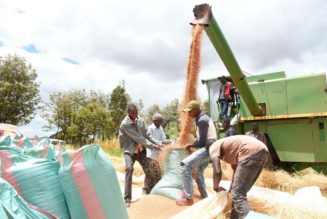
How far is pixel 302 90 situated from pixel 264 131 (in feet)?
3.61

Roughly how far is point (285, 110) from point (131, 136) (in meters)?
3.49

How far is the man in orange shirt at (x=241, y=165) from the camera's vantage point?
4316 mm

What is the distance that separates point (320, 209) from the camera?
4.86m

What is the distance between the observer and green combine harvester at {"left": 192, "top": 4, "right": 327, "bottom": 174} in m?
7.32

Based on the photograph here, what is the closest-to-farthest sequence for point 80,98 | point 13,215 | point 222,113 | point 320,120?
point 13,215 < point 320,120 < point 222,113 < point 80,98

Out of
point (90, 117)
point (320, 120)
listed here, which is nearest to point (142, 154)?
point (320, 120)

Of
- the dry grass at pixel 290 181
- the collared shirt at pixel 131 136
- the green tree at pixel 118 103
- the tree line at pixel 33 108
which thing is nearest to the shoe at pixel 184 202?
the collared shirt at pixel 131 136

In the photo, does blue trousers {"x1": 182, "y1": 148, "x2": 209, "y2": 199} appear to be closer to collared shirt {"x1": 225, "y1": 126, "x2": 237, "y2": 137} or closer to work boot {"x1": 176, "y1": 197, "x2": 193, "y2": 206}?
work boot {"x1": 176, "y1": 197, "x2": 193, "y2": 206}

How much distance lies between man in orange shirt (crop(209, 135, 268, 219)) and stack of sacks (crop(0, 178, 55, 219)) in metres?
2.21

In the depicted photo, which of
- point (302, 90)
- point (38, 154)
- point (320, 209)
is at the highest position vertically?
point (302, 90)

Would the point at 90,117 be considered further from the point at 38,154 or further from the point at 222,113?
the point at 38,154

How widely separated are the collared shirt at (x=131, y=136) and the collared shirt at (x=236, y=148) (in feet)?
4.99

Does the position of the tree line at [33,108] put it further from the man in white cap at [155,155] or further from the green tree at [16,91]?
the man in white cap at [155,155]

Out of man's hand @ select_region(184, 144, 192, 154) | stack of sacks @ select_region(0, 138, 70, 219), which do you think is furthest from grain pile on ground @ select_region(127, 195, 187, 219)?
stack of sacks @ select_region(0, 138, 70, 219)
